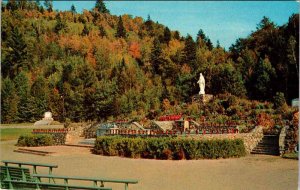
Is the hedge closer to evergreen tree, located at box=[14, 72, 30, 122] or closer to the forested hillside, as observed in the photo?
the forested hillside

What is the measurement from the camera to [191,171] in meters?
12.1

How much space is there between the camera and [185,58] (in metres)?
49.8

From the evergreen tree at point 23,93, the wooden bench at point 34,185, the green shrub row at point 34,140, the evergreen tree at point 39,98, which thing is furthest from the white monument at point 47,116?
the wooden bench at point 34,185

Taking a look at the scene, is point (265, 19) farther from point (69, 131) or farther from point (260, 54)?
point (69, 131)

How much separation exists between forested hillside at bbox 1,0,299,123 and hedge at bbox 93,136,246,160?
11926 mm

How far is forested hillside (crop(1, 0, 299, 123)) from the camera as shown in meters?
29.5

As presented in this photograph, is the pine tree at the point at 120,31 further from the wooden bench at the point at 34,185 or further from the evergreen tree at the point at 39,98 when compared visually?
the wooden bench at the point at 34,185

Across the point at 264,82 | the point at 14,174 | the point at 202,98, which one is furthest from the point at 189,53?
the point at 14,174

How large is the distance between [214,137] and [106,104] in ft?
53.0

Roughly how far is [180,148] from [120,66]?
31211 mm

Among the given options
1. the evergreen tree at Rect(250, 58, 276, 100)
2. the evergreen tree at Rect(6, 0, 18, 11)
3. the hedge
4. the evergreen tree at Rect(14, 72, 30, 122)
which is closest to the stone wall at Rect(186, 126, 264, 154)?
the hedge

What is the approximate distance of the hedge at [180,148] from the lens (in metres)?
14.9

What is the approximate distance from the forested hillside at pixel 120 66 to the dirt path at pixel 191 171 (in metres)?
12.2

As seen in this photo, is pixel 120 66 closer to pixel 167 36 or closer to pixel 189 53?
pixel 189 53
